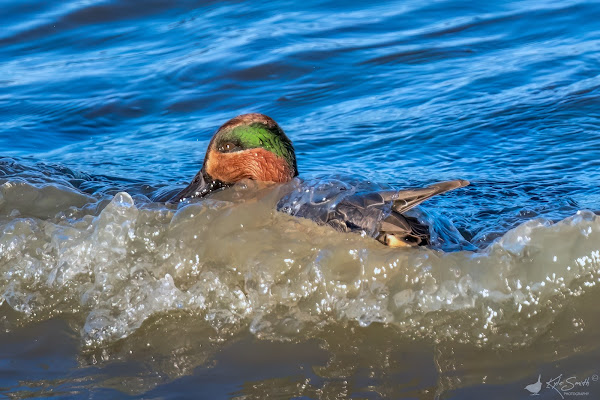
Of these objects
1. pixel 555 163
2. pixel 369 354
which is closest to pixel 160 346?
pixel 369 354

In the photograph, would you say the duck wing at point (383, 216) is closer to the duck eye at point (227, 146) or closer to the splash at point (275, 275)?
the splash at point (275, 275)

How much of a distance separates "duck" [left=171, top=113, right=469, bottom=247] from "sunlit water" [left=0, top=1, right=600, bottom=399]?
8cm

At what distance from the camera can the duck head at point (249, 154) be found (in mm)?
4578

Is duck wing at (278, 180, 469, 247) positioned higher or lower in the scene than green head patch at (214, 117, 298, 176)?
Answer: lower

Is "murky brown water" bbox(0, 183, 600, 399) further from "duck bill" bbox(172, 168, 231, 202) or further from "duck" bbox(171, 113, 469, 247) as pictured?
"duck bill" bbox(172, 168, 231, 202)

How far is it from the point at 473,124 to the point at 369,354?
3678 millimetres

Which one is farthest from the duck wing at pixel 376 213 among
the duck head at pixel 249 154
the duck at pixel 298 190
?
the duck head at pixel 249 154

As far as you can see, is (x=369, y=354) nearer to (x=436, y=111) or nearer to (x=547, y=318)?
(x=547, y=318)

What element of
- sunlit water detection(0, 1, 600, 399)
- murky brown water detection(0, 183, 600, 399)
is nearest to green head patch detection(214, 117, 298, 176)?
sunlit water detection(0, 1, 600, 399)

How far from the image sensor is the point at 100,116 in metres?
7.42

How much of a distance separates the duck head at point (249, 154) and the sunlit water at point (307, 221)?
1.07ft

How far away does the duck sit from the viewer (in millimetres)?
3537
